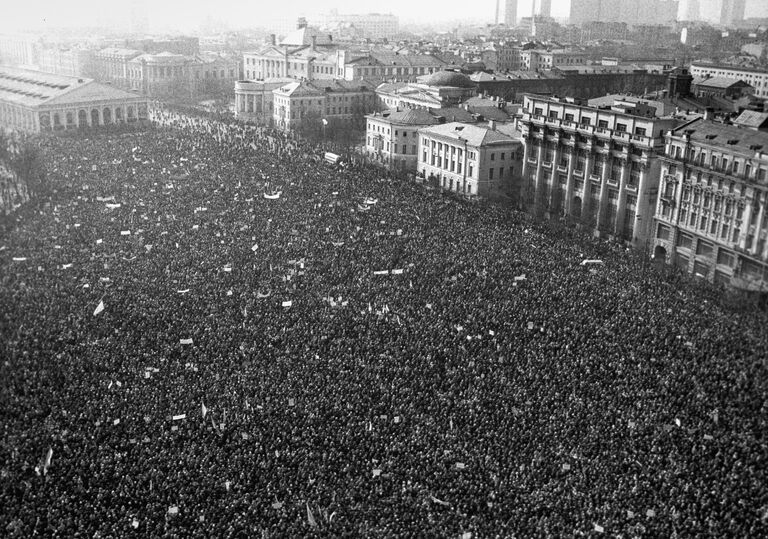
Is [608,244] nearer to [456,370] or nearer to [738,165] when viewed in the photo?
[738,165]

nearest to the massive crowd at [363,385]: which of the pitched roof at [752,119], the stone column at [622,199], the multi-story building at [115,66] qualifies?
the stone column at [622,199]

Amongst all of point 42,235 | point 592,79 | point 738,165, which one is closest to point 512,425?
point 738,165

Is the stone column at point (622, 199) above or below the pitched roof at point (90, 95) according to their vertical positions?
below

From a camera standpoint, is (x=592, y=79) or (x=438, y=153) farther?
(x=592, y=79)

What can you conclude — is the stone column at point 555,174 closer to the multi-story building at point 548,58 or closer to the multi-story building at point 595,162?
the multi-story building at point 595,162

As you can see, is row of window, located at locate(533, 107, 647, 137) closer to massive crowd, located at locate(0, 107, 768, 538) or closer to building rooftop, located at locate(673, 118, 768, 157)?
building rooftop, located at locate(673, 118, 768, 157)
